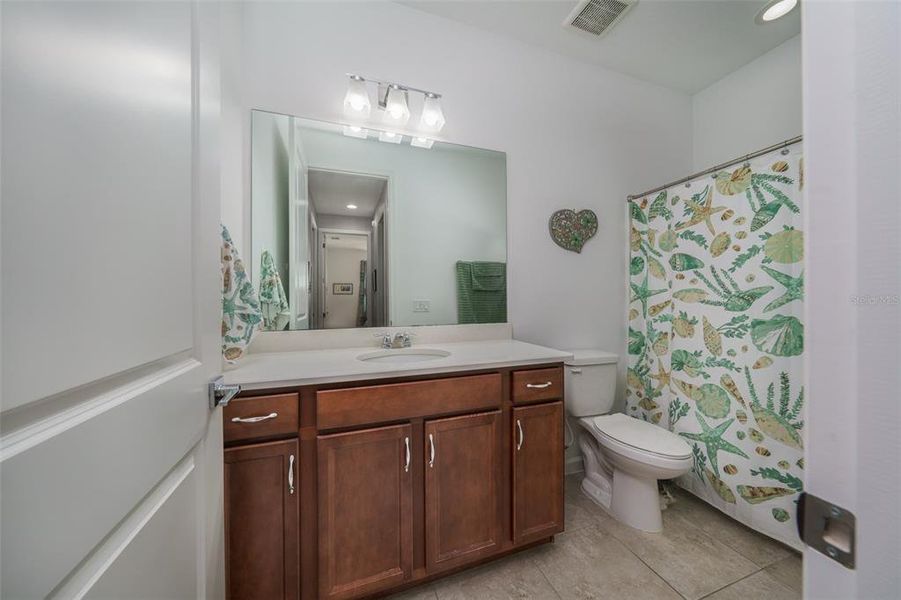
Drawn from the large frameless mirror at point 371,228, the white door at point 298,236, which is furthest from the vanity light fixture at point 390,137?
the white door at point 298,236

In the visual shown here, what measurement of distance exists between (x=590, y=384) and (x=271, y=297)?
1.79m

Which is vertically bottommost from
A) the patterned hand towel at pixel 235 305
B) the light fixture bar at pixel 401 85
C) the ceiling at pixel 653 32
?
the patterned hand towel at pixel 235 305

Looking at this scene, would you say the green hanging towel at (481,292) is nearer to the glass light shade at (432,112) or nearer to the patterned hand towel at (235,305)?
the glass light shade at (432,112)

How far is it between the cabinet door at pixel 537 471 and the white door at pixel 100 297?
1.08m

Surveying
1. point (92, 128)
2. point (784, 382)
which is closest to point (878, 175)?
point (92, 128)

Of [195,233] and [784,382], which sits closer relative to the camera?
[195,233]

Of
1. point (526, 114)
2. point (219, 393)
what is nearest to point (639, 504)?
point (219, 393)

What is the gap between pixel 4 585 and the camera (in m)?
0.25

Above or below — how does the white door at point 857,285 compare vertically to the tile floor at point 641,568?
above

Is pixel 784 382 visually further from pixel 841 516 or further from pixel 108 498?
pixel 108 498

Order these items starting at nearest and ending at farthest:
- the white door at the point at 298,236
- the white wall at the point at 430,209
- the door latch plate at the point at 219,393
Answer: the door latch plate at the point at 219,393 < the white door at the point at 298,236 < the white wall at the point at 430,209

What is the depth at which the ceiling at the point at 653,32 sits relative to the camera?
1.72 metres

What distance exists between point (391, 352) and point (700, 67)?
2828 millimetres

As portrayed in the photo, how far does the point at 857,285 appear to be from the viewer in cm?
31
